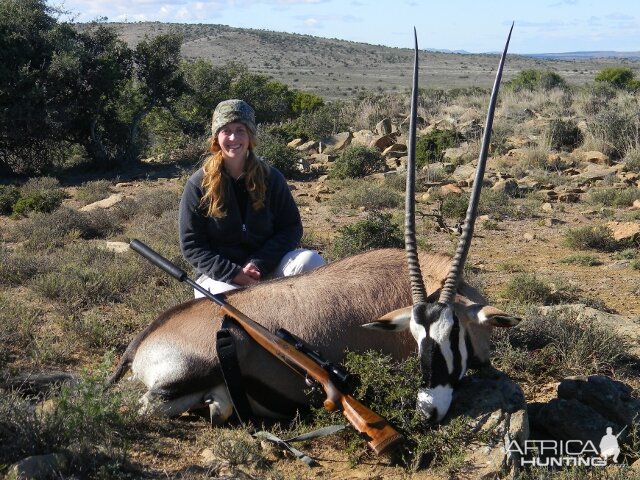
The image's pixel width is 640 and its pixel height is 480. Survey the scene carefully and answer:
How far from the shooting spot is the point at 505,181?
14.6 meters

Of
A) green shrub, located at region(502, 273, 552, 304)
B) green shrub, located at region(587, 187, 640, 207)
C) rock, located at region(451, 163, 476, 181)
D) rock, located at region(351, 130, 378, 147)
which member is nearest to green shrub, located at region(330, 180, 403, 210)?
rock, located at region(451, 163, 476, 181)

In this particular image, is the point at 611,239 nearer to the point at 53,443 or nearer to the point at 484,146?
the point at 484,146

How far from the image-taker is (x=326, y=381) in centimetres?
451

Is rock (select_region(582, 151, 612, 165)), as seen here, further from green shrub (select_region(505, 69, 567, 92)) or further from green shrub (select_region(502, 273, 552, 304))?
green shrub (select_region(505, 69, 567, 92))

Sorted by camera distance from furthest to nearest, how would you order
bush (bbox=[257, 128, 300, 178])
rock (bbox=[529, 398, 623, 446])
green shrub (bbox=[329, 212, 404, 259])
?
bush (bbox=[257, 128, 300, 178]) → green shrub (bbox=[329, 212, 404, 259]) → rock (bbox=[529, 398, 623, 446])

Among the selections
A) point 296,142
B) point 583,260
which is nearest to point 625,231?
point 583,260

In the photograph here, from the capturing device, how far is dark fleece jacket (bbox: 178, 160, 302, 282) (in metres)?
5.99

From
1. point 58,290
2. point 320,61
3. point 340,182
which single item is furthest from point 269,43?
point 58,290

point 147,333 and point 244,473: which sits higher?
point 147,333

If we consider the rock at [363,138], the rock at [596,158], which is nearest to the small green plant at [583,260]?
the rock at [596,158]

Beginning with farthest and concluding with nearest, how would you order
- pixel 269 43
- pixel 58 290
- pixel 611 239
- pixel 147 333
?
pixel 269 43, pixel 611 239, pixel 58 290, pixel 147 333

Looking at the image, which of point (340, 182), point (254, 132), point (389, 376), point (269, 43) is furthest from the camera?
point (269, 43)

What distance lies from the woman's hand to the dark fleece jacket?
37 mm

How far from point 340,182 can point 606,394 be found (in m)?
11.7
